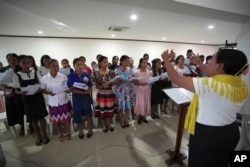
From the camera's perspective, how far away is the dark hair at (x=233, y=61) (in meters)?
0.90

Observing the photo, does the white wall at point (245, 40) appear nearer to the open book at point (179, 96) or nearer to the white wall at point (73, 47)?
the open book at point (179, 96)

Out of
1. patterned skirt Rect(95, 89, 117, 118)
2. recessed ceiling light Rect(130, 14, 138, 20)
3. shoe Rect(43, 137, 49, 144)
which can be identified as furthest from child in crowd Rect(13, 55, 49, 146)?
recessed ceiling light Rect(130, 14, 138, 20)

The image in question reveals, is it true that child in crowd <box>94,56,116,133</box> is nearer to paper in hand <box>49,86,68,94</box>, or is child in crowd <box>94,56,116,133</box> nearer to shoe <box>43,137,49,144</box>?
paper in hand <box>49,86,68,94</box>

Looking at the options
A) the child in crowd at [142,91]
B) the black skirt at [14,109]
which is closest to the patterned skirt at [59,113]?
the black skirt at [14,109]

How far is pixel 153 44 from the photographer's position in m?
Result: 8.38

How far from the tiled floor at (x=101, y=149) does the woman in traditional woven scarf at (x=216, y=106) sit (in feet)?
3.23

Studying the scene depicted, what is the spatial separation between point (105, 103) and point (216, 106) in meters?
1.92

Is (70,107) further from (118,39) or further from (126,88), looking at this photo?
(118,39)

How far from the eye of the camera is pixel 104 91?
2.53 m

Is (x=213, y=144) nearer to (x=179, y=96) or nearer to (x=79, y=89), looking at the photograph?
(x=179, y=96)

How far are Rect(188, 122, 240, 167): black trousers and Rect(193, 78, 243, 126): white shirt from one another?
5 cm

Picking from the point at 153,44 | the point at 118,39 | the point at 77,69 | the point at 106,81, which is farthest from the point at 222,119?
the point at 153,44

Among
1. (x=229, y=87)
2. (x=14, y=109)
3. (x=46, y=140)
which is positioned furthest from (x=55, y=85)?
(x=229, y=87)

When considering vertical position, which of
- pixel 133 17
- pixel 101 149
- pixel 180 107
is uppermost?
pixel 133 17
